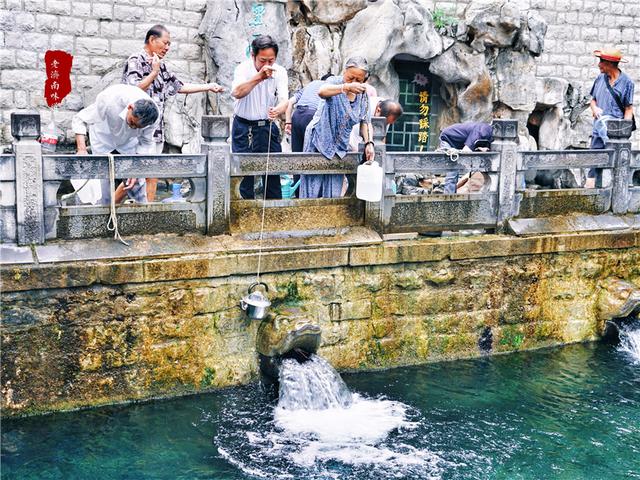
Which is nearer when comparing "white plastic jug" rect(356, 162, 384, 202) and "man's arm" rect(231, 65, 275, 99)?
"man's arm" rect(231, 65, 275, 99)

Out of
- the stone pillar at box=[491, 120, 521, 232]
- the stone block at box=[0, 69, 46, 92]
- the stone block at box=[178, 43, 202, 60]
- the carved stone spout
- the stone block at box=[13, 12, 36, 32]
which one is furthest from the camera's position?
the stone block at box=[178, 43, 202, 60]

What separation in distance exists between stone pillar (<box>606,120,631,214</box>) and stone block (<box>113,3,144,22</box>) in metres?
7.67

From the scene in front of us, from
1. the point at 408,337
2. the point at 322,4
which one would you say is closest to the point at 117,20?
the point at 322,4

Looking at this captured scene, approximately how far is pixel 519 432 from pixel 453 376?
1.32 metres

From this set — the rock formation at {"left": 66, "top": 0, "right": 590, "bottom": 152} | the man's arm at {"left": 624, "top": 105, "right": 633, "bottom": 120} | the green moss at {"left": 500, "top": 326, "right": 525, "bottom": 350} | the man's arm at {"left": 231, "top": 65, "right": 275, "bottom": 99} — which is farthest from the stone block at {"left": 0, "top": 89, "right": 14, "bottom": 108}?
the man's arm at {"left": 624, "top": 105, "right": 633, "bottom": 120}

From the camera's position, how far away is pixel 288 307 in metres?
8.77

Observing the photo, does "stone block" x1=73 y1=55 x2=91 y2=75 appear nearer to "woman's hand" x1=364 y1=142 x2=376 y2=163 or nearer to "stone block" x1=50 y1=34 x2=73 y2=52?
"stone block" x1=50 y1=34 x2=73 y2=52

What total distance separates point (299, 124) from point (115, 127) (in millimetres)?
2118

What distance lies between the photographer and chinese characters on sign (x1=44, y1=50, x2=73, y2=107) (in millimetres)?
13578

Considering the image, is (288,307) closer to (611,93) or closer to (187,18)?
(611,93)

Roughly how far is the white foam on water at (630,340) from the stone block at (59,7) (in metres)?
9.50

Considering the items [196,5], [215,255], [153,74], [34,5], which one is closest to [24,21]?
[34,5]

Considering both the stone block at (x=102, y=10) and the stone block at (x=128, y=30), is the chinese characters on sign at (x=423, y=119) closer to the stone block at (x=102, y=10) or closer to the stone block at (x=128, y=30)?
the stone block at (x=128, y=30)

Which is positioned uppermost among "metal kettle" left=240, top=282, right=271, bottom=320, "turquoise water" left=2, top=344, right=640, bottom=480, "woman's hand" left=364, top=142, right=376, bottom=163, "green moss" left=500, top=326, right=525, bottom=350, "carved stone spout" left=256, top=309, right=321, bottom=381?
"woman's hand" left=364, top=142, right=376, bottom=163
